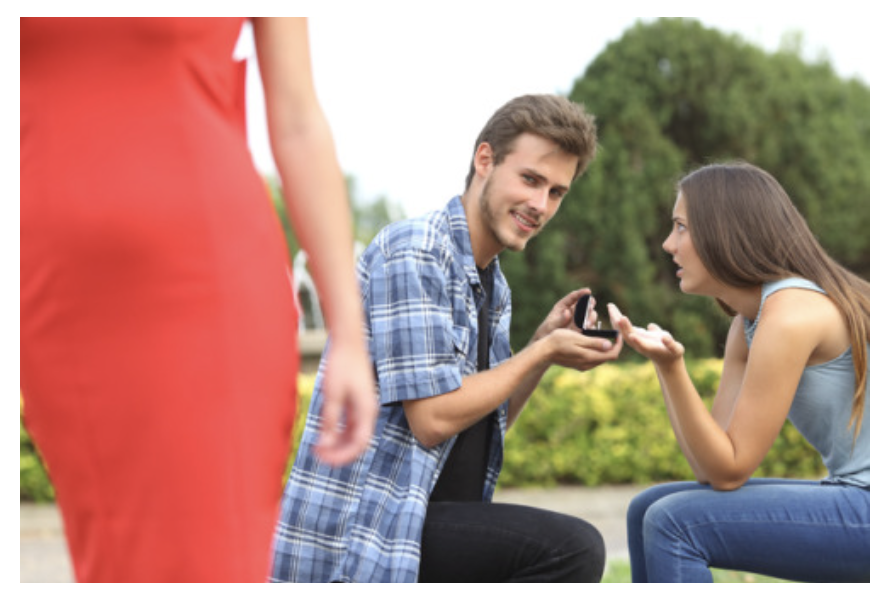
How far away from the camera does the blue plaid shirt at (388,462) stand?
8.41 ft

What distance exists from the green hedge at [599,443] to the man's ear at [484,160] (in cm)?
492

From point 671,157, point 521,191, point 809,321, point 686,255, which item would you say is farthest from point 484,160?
point 671,157

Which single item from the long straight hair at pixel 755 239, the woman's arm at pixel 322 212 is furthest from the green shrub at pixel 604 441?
the woman's arm at pixel 322 212

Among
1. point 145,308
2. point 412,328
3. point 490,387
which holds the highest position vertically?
point 145,308

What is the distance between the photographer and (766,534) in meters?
2.65

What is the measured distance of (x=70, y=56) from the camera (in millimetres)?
1298

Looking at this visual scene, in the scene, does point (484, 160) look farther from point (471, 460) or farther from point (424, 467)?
point (424, 467)

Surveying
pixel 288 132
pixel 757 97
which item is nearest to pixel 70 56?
pixel 288 132

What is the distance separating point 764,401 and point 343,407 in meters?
1.69

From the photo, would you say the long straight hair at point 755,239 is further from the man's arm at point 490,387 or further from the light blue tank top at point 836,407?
the man's arm at point 490,387

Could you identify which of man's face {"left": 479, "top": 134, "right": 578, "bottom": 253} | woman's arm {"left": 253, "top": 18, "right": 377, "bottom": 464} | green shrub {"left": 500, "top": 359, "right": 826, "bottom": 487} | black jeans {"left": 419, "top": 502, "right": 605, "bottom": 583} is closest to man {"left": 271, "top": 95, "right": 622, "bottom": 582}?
black jeans {"left": 419, "top": 502, "right": 605, "bottom": 583}

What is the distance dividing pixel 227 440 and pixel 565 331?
148 cm

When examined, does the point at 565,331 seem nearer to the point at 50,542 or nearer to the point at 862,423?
the point at 862,423

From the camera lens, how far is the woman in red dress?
4.24 feet
